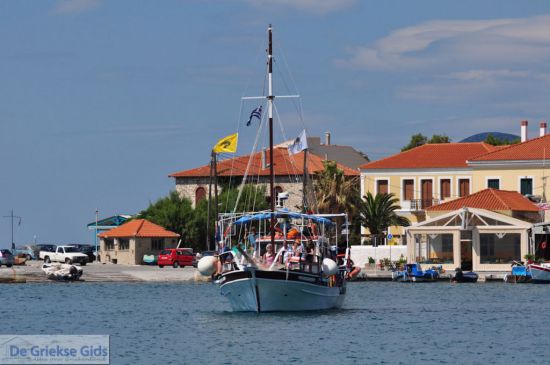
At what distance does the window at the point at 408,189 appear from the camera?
349 ft

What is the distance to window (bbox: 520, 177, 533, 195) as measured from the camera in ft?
327

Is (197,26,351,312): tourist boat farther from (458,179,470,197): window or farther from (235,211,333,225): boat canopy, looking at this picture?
(458,179,470,197): window

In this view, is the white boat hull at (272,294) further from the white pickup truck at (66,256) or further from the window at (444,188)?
the window at (444,188)

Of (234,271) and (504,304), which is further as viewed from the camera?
(504,304)

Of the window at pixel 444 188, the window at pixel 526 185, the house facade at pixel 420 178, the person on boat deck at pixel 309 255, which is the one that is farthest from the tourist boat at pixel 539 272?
the person on boat deck at pixel 309 255

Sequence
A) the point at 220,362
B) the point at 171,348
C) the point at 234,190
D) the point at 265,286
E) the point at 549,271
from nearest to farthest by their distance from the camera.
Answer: the point at 220,362 < the point at 171,348 < the point at 265,286 < the point at 549,271 < the point at 234,190

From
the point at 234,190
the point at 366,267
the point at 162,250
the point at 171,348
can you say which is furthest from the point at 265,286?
the point at 234,190

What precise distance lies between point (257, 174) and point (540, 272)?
42.7 metres

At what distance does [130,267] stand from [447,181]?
1055 inches

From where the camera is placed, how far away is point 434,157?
10812cm

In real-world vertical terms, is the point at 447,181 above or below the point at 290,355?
above

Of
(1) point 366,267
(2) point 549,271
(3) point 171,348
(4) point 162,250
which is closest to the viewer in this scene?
(3) point 171,348

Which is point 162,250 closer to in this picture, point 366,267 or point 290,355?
point 366,267

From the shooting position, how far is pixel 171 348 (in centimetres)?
4391
